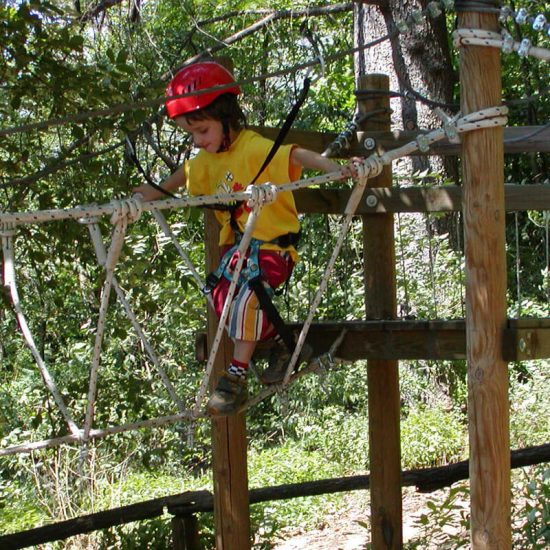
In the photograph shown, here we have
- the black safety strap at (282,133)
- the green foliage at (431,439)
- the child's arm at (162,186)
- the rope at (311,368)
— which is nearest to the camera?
the black safety strap at (282,133)

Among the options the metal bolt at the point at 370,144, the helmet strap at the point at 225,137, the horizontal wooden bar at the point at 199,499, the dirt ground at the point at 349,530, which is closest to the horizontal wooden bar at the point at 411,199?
the metal bolt at the point at 370,144

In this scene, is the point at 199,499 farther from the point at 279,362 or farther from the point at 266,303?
the point at 266,303

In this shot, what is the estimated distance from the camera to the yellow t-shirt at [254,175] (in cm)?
351

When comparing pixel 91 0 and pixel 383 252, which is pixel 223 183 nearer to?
pixel 383 252

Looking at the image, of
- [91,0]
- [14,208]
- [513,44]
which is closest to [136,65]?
[91,0]

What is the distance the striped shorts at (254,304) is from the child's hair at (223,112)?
1.52ft

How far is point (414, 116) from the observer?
7.56 m

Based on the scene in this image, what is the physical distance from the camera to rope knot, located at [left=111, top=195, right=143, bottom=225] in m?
2.95

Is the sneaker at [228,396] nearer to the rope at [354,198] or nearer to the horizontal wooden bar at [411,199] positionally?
the rope at [354,198]

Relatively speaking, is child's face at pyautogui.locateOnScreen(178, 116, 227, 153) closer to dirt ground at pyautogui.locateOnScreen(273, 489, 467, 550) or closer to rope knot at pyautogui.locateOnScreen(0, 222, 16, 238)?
rope knot at pyautogui.locateOnScreen(0, 222, 16, 238)

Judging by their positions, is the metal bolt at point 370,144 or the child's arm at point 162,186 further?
the metal bolt at point 370,144

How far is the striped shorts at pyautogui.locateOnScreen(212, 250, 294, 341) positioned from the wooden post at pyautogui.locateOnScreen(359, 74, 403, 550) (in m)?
0.71

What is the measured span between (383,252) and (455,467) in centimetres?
164

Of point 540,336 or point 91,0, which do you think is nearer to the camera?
point 540,336
